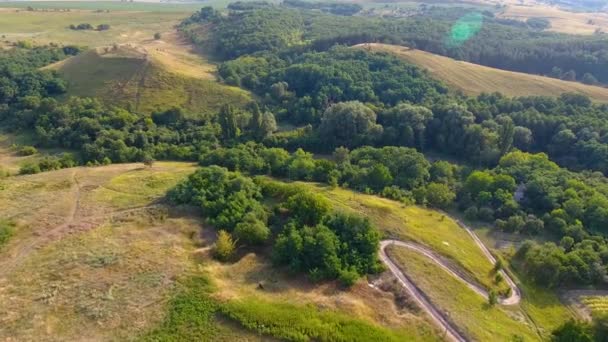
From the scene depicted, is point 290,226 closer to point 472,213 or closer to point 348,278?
point 348,278

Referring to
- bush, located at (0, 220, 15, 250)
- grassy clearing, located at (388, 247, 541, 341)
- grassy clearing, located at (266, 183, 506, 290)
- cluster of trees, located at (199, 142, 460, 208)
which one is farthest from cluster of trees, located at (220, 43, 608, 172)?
bush, located at (0, 220, 15, 250)

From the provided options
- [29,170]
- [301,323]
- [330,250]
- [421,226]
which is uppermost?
[330,250]

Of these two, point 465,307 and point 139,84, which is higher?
point 139,84

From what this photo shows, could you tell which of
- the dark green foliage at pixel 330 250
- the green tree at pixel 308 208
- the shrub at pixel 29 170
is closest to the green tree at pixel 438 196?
the green tree at pixel 308 208

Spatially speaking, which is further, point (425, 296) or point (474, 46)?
point (474, 46)

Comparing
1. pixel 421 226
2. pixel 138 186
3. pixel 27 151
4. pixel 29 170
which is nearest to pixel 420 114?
pixel 421 226

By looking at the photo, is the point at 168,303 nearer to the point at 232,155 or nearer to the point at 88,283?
the point at 88,283

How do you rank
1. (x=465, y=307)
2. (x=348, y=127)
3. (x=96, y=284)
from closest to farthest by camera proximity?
(x=96, y=284), (x=465, y=307), (x=348, y=127)
